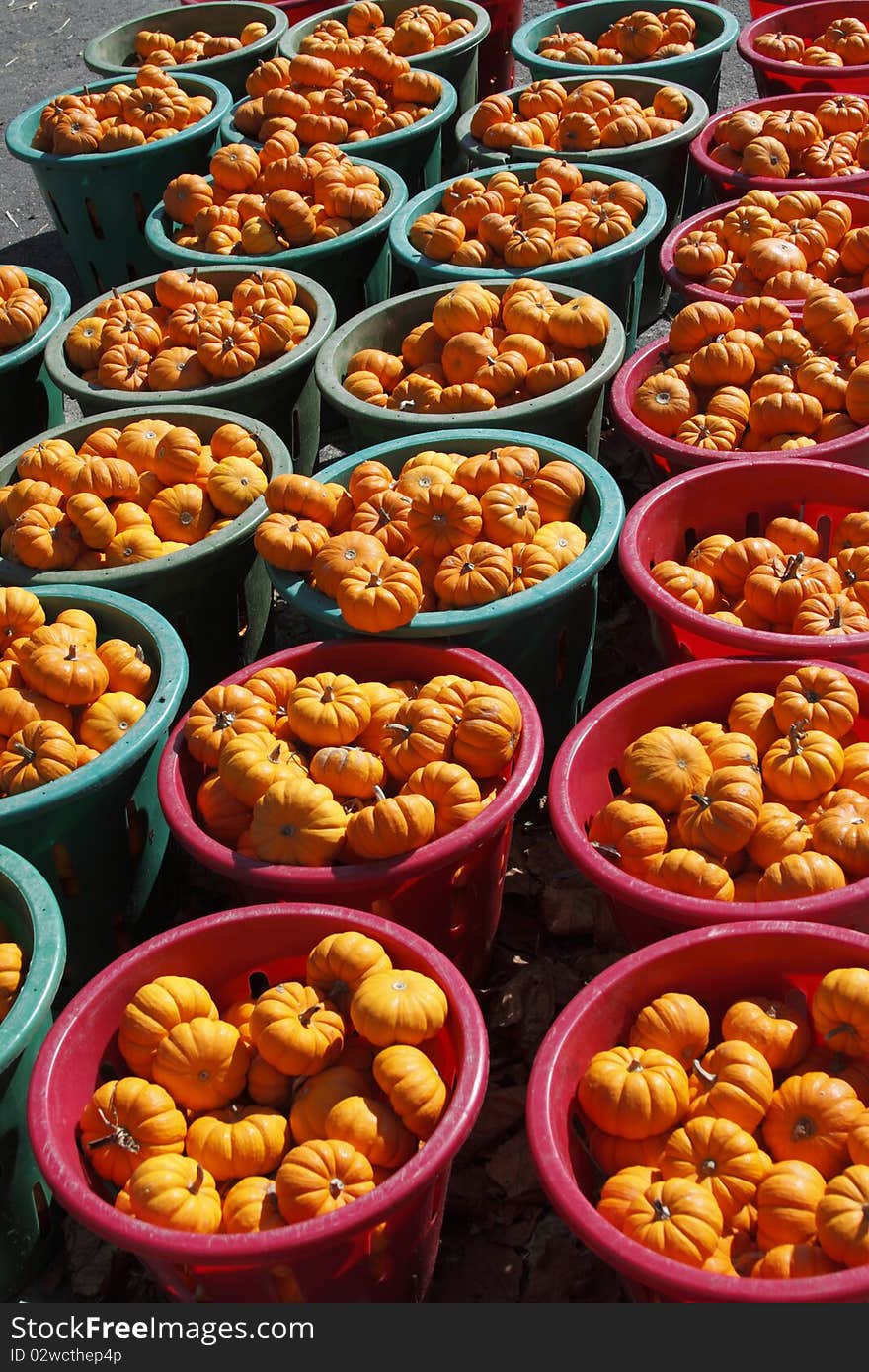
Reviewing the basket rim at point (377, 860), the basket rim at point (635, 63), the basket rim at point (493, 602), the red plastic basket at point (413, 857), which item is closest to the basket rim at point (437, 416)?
the basket rim at point (493, 602)

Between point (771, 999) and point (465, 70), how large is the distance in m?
7.21

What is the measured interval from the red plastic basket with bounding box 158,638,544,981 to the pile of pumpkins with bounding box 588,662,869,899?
1.01 ft

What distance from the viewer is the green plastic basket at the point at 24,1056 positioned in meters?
3.11

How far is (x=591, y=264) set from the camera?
5.80 metres

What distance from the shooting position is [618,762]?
3.90 metres

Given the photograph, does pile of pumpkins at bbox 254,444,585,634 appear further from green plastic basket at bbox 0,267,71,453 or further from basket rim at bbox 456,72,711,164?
basket rim at bbox 456,72,711,164

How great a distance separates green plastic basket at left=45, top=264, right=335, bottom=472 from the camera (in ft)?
17.9

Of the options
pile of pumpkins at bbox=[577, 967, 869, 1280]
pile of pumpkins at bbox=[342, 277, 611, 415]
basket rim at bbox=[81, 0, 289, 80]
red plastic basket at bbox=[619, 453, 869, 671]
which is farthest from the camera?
basket rim at bbox=[81, 0, 289, 80]

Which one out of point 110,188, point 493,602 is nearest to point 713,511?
point 493,602

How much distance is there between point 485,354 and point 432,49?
4057 millimetres

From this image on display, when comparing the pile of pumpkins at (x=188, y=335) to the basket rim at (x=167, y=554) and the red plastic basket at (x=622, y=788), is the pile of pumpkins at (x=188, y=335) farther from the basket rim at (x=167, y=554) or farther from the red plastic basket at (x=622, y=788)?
the red plastic basket at (x=622, y=788)

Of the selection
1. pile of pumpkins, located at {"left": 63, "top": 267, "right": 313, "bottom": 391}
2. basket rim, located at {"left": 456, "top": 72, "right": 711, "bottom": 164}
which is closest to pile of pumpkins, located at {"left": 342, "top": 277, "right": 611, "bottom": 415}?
pile of pumpkins, located at {"left": 63, "top": 267, "right": 313, "bottom": 391}

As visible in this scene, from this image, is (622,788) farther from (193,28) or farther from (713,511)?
(193,28)

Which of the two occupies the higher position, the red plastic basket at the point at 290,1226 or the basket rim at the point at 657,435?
the basket rim at the point at 657,435
